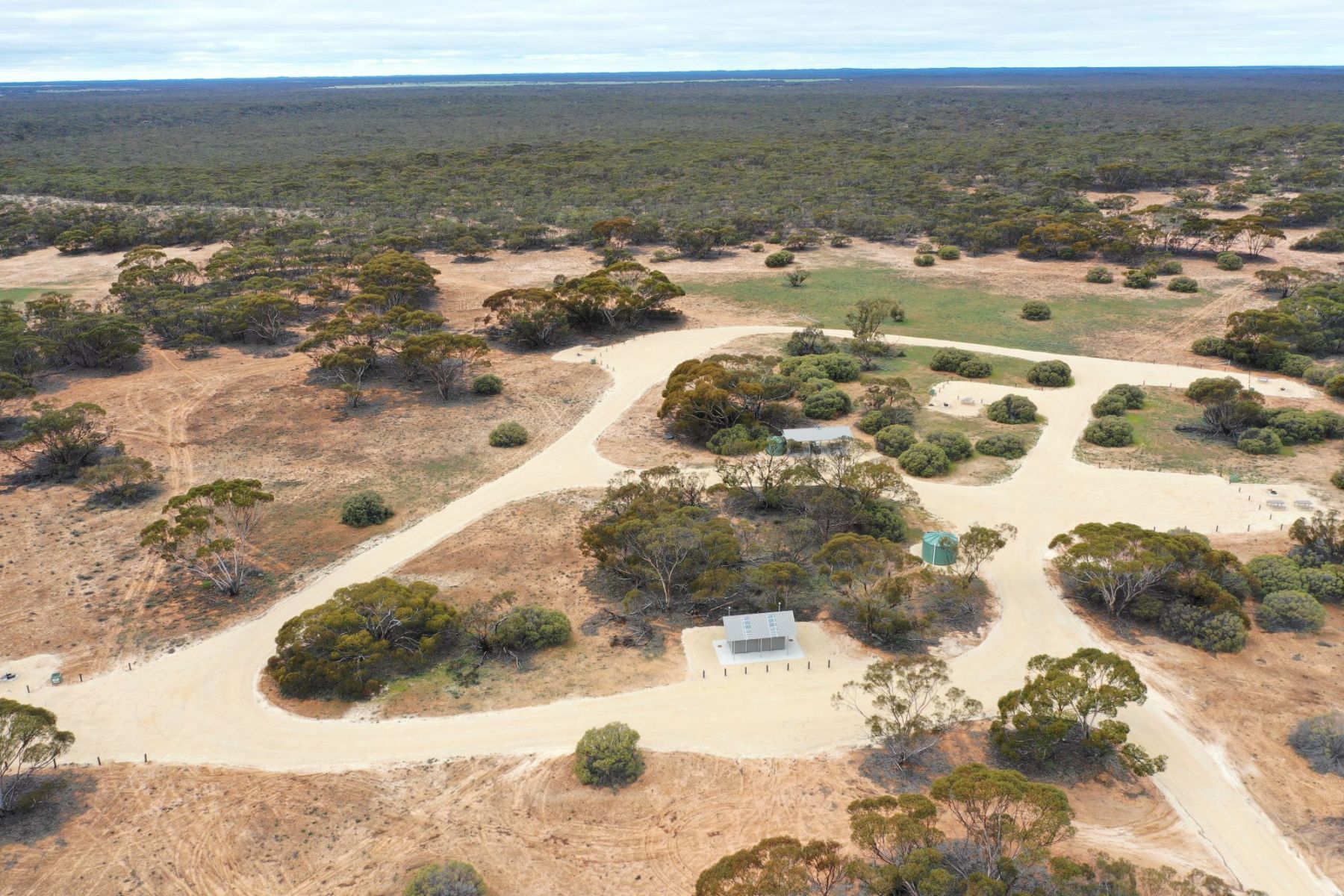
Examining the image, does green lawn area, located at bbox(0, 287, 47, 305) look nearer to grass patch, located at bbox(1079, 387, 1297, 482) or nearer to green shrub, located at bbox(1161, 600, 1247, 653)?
grass patch, located at bbox(1079, 387, 1297, 482)

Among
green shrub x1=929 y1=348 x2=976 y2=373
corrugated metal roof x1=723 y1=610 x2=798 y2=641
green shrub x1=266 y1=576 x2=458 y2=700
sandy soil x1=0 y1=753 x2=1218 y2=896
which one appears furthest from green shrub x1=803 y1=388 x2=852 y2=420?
sandy soil x1=0 y1=753 x2=1218 y2=896

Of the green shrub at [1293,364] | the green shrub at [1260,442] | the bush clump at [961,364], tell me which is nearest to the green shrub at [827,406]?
the bush clump at [961,364]

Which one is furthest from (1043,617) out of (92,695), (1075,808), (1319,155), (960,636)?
(1319,155)

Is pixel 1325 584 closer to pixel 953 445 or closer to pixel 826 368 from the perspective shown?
pixel 953 445

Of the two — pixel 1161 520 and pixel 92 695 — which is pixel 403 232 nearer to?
pixel 92 695

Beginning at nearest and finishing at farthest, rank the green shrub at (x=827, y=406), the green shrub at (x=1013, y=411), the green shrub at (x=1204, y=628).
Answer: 1. the green shrub at (x=1204, y=628)
2. the green shrub at (x=1013, y=411)
3. the green shrub at (x=827, y=406)

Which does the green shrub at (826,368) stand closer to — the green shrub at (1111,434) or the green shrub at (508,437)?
the green shrub at (1111,434)

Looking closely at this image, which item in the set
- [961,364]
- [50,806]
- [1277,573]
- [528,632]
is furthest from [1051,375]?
[50,806]
